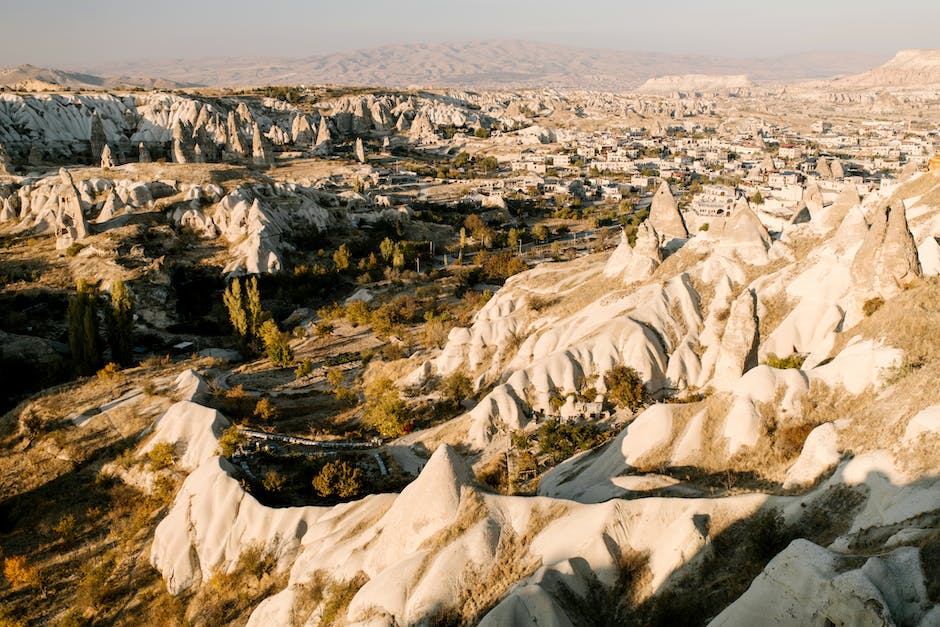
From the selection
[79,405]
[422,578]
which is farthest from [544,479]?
[79,405]

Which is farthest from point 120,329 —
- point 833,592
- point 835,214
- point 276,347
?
point 835,214

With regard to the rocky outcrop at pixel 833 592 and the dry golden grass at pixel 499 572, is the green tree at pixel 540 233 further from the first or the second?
the rocky outcrop at pixel 833 592

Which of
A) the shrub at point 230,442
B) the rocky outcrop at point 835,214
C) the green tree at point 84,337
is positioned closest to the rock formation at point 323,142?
the green tree at point 84,337

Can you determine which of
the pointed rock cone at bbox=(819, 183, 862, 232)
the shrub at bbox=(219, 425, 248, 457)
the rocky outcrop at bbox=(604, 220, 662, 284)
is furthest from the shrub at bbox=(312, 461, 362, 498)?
the pointed rock cone at bbox=(819, 183, 862, 232)

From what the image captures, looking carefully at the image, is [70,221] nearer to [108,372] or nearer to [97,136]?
[108,372]

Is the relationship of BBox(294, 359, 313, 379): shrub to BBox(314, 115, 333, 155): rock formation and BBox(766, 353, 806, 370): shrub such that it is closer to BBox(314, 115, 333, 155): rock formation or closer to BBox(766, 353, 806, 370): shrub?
BBox(766, 353, 806, 370): shrub

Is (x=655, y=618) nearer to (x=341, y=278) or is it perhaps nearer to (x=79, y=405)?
(x=79, y=405)
